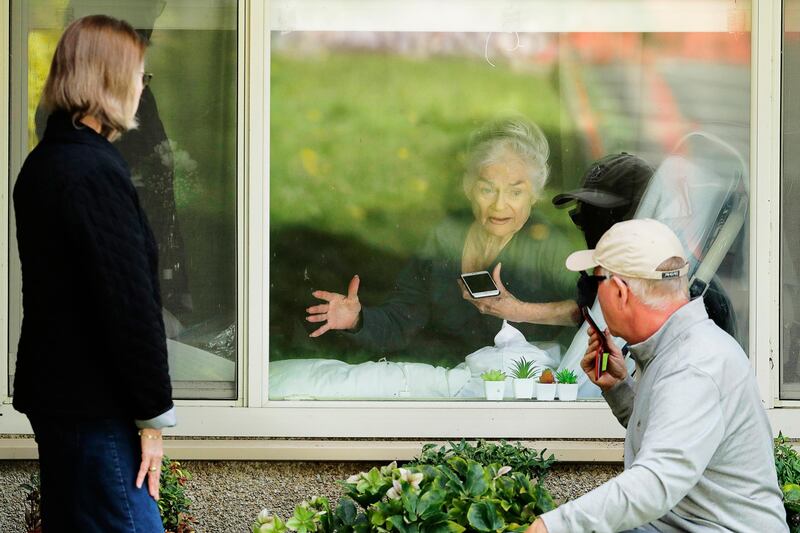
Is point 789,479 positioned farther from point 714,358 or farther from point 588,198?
point 588,198

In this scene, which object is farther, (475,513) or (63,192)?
(475,513)

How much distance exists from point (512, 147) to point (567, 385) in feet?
3.73

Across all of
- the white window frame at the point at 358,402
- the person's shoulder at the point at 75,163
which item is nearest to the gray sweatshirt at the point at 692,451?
the person's shoulder at the point at 75,163

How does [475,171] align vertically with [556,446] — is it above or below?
above

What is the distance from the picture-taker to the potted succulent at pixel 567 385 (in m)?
5.00

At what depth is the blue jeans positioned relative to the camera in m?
2.53

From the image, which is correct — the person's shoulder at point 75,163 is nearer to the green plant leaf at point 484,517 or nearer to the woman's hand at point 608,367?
the green plant leaf at point 484,517

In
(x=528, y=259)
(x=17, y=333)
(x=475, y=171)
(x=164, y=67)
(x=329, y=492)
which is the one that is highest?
(x=164, y=67)

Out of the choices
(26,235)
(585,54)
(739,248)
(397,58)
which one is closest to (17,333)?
(397,58)

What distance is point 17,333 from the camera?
4898 mm

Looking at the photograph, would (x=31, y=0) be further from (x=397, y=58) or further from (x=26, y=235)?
(x=26, y=235)

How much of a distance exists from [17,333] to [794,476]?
326 centimetres

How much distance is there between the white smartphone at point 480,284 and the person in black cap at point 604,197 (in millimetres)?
403

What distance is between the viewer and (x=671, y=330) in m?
2.95
